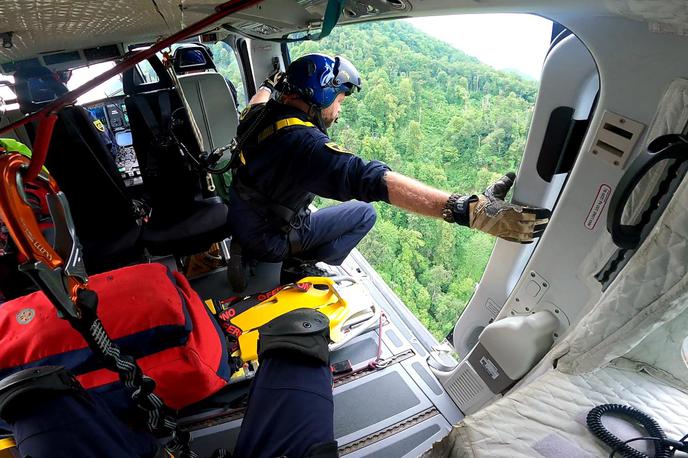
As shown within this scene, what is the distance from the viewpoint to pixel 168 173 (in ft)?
11.5

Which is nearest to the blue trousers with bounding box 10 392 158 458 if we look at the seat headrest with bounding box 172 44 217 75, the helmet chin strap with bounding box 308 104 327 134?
the helmet chin strap with bounding box 308 104 327 134

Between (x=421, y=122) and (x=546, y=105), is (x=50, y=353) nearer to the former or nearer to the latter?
(x=546, y=105)

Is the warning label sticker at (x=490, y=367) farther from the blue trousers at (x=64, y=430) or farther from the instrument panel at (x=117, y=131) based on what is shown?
the instrument panel at (x=117, y=131)

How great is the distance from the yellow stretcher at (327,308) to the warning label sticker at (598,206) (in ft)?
5.69

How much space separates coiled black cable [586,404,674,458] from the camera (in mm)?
955

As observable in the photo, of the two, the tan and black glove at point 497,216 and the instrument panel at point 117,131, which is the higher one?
the tan and black glove at point 497,216

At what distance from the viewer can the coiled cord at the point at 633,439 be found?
0.95m

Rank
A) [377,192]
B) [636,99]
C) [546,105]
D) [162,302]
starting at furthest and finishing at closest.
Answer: [377,192] < [162,302] < [546,105] < [636,99]

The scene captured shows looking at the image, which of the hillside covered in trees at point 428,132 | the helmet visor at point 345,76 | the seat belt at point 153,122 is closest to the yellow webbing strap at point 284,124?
the helmet visor at point 345,76

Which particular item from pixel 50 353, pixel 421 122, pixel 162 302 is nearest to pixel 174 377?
pixel 162 302

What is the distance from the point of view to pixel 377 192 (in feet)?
6.43

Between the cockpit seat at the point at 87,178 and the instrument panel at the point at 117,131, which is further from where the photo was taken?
the instrument panel at the point at 117,131

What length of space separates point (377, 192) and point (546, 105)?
0.84 metres

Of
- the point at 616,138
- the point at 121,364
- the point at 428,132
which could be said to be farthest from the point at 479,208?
the point at 428,132
